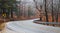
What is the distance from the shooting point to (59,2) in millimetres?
51344

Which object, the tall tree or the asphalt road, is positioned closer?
the asphalt road

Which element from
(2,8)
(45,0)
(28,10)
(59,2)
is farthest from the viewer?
(28,10)

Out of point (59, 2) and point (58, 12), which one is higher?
point (59, 2)

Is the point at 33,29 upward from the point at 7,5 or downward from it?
downward

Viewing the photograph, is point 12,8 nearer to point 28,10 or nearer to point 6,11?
point 6,11

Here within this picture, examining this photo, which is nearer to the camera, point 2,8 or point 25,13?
point 2,8

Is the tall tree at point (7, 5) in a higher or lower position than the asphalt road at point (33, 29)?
higher

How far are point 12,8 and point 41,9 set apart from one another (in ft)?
54.9

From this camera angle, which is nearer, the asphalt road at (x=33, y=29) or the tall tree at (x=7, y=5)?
the asphalt road at (x=33, y=29)

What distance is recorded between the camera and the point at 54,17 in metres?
53.9

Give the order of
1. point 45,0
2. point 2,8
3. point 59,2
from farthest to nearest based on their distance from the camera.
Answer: point 2,8 < point 59,2 < point 45,0

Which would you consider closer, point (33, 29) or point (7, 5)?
point (33, 29)

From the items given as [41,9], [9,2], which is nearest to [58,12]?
[41,9]

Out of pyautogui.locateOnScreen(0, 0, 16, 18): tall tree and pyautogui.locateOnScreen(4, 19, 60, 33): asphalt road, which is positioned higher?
pyautogui.locateOnScreen(0, 0, 16, 18): tall tree
